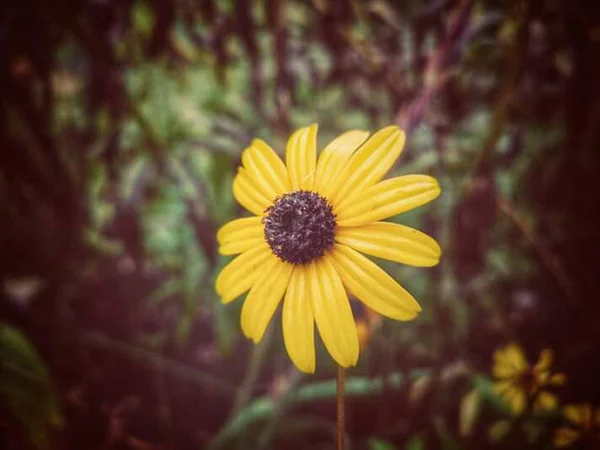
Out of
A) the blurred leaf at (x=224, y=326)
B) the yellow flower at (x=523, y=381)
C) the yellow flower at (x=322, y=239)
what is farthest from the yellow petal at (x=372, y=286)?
the blurred leaf at (x=224, y=326)

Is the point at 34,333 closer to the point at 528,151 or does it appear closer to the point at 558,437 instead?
the point at 558,437

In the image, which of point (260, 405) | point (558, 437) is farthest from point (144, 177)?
point (558, 437)

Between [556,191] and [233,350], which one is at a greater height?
[556,191]

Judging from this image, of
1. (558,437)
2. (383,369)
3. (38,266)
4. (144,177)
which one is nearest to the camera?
(558,437)

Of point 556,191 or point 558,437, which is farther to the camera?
point 556,191

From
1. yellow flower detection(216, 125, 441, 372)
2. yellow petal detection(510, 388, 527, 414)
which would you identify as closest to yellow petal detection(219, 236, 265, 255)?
yellow flower detection(216, 125, 441, 372)

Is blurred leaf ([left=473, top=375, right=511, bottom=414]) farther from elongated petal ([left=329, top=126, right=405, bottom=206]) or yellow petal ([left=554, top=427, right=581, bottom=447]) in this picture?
elongated petal ([left=329, top=126, right=405, bottom=206])

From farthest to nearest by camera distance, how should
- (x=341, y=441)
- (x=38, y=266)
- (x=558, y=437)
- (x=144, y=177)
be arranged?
(x=38, y=266)
(x=144, y=177)
(x=558, y=437)
(x=341, y=441)

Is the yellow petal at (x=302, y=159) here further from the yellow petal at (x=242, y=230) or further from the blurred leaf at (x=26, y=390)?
the blurred leaf at (x=26, y=390)
